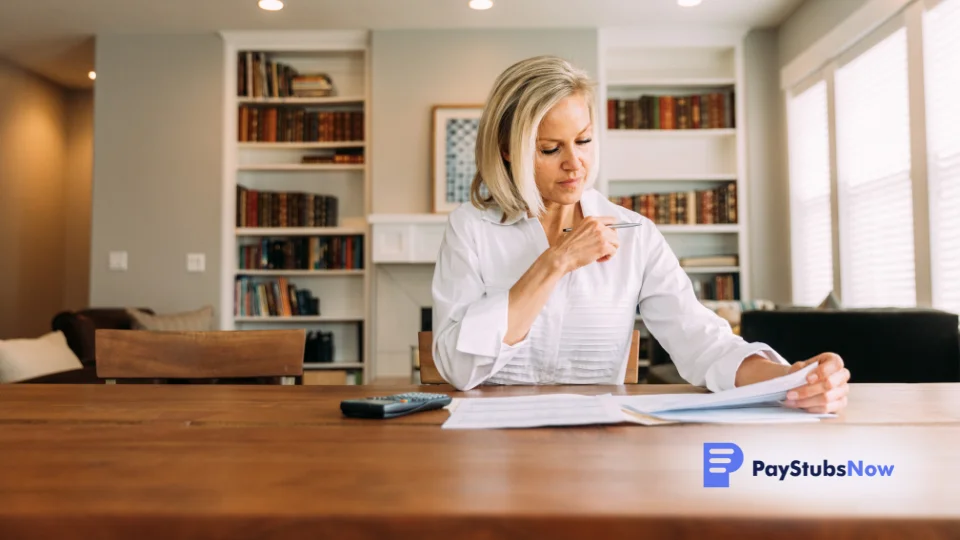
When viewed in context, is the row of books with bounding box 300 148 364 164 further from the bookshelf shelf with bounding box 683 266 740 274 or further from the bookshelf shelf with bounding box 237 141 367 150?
the bookshelf shelf with bounding box 683 266 740 274

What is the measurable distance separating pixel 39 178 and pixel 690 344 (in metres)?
6.32

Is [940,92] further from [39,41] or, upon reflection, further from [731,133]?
[39,41]

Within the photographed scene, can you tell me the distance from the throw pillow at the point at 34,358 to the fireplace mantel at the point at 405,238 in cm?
190

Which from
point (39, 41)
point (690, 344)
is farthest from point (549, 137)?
point (39, 41)

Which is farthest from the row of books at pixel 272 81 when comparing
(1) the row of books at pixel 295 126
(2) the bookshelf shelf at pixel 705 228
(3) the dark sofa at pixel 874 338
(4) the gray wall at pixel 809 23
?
(3) the dark sofa at pixel 874 338

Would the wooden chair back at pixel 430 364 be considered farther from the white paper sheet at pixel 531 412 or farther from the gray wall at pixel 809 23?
the gray wall at pixel 809 23

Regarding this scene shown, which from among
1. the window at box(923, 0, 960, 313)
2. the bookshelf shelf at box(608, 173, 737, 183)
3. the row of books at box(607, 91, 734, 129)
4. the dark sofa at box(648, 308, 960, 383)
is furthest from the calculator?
the row of books at box(607, 91, 734, 129)

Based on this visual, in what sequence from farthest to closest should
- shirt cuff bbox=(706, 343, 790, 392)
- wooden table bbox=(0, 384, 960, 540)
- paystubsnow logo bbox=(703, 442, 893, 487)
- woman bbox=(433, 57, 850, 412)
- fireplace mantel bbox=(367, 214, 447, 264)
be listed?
fireplace mantel bbox=(367, 214, 447, 264) → woman bbox=(433, 57, 850, 412) → shirt cuff bbox=(706, 343, 790, 392) → paystubsnow logo bbox=(703, 442, 893, 487) → wooden table bbox=(0, 384, 960, 540)

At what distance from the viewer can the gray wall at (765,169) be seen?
4.91 meters

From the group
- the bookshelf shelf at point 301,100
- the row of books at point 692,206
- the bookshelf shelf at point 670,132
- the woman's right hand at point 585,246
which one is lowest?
the woman's right hand at point 585,246

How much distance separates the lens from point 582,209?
1.69 m

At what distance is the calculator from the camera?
34.4 inches

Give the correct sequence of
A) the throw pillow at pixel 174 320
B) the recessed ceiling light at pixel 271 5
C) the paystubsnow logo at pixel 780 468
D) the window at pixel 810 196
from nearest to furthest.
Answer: the paystubsnow logo at pixel 780 468 < the throw pillow at pixel 174 320 < the window at pixel 810 196 < the recessed ceiling light at pixel 271 5

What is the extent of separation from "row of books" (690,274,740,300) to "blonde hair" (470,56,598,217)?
3.63 meters
